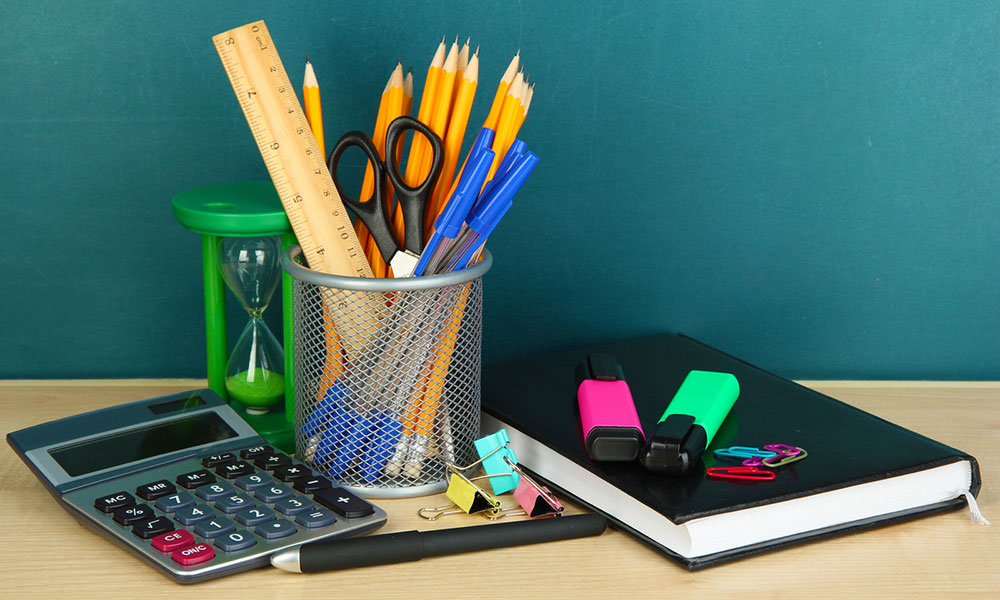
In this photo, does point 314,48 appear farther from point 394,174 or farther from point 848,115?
point 848,115

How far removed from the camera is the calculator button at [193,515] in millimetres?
583

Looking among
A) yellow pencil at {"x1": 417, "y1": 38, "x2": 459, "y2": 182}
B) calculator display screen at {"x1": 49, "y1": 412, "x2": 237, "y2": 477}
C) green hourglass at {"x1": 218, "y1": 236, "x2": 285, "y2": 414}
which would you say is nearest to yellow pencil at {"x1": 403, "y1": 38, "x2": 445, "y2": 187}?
yellow pencil at {"x1": 417, "y1": 38, "x2": 459, "y2": 182}

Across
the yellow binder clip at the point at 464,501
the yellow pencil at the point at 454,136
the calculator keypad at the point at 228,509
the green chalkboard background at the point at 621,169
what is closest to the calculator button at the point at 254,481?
the calculator keypad at the point at 228,509

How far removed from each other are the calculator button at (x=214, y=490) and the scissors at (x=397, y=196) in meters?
0.19

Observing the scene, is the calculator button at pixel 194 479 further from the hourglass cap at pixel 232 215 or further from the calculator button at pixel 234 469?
the hourglass cap at pixel 232 215

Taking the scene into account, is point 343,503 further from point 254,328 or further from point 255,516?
point 254,328

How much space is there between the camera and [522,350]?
96 cm

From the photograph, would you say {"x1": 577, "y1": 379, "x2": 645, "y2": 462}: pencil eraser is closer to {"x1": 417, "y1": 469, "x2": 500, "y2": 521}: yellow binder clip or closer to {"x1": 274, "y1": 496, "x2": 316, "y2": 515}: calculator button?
{"x1": 417, "y1": 469, "x2": 500, "y2": 521}: yellow binder clip

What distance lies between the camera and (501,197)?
2.13 feet

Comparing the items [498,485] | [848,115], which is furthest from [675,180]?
[498,485]

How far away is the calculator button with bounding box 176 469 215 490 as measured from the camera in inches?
24.8

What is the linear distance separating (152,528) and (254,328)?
237mm

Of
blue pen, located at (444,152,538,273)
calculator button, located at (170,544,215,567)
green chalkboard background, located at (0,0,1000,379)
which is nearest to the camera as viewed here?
calculator button, located at (170,544,215,567)

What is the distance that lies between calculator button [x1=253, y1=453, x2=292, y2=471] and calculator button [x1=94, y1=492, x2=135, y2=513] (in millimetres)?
86
